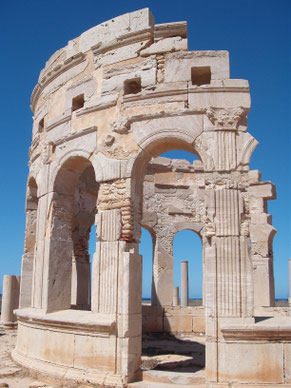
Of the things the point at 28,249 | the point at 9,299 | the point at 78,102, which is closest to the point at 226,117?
the point at 78,102

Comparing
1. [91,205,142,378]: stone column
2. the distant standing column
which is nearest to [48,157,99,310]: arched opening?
[91,205,142,378]: stone column

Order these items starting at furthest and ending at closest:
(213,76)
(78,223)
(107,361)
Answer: (78,223), (213,76), (107,361)

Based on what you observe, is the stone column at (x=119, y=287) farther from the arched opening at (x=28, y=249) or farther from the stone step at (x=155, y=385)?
the arched opening at (x=28, y=249)

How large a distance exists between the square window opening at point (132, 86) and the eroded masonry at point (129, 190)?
0.02 m

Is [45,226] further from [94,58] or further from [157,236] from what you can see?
[157,236]

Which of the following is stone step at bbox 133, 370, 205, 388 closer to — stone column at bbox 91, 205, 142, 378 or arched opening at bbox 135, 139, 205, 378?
stone column at bbox 91, 205, 142, 378

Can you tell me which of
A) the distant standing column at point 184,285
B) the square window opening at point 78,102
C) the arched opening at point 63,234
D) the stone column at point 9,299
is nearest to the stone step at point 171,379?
the arched opening at point 63,234

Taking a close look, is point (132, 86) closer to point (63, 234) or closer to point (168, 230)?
point (63, 234)

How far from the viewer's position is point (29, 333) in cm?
850

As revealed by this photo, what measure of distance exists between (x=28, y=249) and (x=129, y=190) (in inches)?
190

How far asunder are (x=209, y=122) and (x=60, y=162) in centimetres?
342

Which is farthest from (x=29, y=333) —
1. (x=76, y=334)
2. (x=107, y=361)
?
(x=107, y=361)

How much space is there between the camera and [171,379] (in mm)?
6668

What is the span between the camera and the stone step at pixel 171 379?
258 inches
